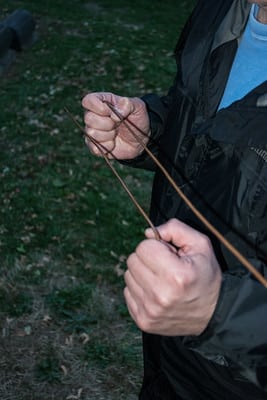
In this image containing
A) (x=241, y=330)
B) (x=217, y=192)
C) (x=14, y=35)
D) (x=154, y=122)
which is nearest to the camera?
(x=241, y=330)

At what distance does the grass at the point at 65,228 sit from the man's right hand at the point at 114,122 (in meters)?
1.84

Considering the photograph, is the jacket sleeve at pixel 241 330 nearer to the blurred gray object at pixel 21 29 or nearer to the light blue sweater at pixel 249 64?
the light blue sweater at pixel 249 64

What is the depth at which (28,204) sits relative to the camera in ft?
15.3

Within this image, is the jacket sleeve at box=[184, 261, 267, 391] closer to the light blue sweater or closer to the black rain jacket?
the black rain jacket

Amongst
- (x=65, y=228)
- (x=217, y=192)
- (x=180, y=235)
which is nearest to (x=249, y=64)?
(x=217, y=192)

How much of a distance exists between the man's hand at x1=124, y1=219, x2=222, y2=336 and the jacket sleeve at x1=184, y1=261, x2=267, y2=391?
0.17ft

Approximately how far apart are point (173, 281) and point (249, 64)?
77 centimetres

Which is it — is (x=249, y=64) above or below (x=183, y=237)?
above

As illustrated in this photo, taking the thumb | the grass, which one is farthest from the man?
the grass

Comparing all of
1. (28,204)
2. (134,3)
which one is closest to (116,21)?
(134,3)

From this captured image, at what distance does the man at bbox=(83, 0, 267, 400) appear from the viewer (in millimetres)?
1063

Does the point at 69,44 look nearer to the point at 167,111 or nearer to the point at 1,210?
the point at 1,210

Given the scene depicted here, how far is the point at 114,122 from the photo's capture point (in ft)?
6.08

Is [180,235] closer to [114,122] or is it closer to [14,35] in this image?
[114,122]
